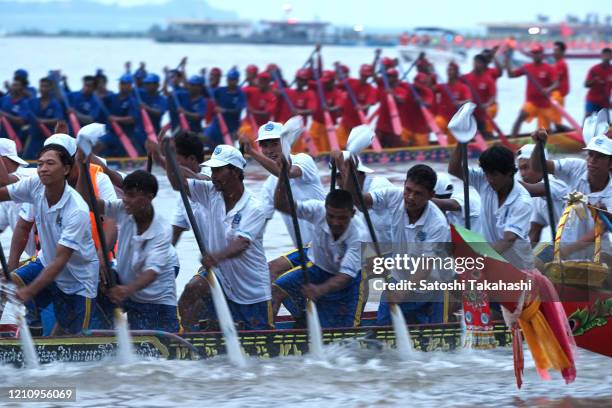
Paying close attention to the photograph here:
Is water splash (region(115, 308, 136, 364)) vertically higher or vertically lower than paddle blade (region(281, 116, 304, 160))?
lower

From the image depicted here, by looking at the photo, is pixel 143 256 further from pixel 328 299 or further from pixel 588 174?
pixel 588 174

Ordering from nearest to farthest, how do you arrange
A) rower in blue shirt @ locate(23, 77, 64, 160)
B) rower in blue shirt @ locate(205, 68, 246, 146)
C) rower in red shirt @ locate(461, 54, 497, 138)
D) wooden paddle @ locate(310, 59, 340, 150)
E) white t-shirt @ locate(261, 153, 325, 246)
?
white t-shirt @ locate(261, 153, 325, 246) < rower in blue shirt @ locate(23, 77, 64, 160) < rower in blue shirt @ locate(205, 68, 246, 146) < wooden paddle @ locate(310, 59, 340, 150) < rower in red shirt @ locate(461, 54, 497, 138)

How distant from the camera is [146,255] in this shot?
7.36 meters

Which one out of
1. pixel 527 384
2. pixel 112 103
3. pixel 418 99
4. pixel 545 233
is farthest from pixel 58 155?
pixel 418 99

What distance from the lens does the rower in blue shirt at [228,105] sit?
17547 mm

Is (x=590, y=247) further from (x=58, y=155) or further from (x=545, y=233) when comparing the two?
(x=545, y=233)

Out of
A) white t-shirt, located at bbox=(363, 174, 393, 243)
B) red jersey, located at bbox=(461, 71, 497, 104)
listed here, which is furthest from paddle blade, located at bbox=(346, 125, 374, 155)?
red jersey, located at bbox=(461, 71, 497, 104)

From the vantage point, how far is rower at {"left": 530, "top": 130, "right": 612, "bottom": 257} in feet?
25.7

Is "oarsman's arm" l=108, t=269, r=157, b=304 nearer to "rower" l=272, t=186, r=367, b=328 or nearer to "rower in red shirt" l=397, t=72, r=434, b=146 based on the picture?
"rower" l=272, t=186, r=367, b=328

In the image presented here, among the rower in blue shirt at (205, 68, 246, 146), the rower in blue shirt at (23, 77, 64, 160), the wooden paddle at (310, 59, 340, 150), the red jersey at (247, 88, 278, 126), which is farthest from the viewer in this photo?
the red jersey at (247, 88, 278, 126)

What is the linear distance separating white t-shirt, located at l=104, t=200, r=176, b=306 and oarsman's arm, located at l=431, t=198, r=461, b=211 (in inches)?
76.2

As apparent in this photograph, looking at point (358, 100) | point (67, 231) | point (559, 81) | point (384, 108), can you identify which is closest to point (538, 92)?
point (559, 81)

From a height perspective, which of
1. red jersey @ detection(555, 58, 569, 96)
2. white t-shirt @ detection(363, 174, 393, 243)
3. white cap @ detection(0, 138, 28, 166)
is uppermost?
red jersey @ detection(555, 58, 569, 96)

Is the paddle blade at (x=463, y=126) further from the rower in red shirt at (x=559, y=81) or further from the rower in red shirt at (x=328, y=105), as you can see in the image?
the rower in red shirt at (x=559, y=81)
